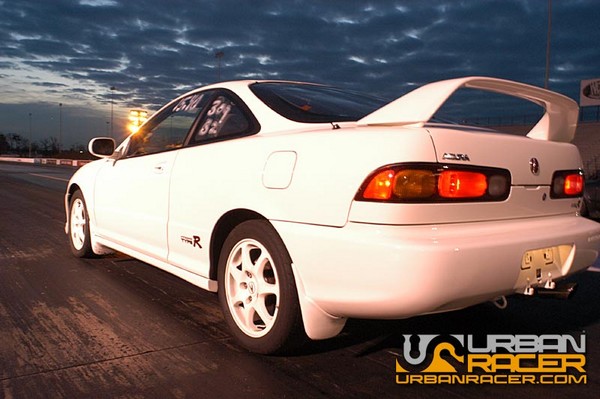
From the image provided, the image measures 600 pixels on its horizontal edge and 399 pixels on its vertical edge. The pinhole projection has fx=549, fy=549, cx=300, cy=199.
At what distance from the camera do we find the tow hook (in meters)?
2.89

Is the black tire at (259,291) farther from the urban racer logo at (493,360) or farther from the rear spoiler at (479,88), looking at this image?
the rear spoiler at (479,88)

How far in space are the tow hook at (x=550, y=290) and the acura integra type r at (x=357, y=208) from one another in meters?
0.02

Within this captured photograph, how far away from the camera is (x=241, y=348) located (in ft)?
10.7

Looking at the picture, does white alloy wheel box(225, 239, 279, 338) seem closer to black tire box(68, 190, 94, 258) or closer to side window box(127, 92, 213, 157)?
side window box(127, 92, 213, 157)

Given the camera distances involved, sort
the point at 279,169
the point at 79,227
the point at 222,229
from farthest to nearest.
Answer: the point at 79,227 < the point at 222,229 < the point at 279,169

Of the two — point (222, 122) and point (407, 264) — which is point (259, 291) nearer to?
point (407, 264)

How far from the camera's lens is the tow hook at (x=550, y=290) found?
9.49 ft

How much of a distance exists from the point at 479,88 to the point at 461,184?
32.6 inches

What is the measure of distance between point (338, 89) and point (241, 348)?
2200 mm

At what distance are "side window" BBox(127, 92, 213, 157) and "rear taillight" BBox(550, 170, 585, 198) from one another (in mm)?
2354

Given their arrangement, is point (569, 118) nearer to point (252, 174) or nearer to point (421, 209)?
point (421, 209)

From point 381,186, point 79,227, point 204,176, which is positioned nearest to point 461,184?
point 381,186

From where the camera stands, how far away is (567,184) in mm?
3232

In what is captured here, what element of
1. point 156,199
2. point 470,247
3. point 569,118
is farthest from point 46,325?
point 569,118
